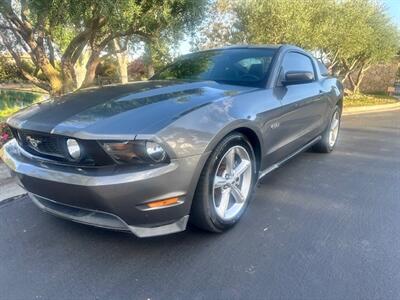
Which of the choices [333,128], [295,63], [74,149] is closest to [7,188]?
[74,149]

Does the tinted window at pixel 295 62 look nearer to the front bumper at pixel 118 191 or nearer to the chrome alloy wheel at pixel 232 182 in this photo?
the chrome alloy wheel at pixel 232 182

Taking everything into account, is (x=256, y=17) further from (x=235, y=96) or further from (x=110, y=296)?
(x=110, y=296)

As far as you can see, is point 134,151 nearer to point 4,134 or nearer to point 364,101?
point 4,134

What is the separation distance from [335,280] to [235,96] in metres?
1.51

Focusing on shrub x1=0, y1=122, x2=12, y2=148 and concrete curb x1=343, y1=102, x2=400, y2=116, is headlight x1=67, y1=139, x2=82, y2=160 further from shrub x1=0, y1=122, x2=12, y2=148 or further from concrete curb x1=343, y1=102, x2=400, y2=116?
concrete curb x1=343, y1=102, x2=400, y2=116

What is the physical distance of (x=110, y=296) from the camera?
208 centimetres

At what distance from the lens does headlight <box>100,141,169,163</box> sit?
2090 millimetres

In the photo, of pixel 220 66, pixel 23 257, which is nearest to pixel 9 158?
pixel 23 257

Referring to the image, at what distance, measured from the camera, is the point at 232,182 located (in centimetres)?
287

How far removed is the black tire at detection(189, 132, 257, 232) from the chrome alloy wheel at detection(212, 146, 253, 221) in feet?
0.17

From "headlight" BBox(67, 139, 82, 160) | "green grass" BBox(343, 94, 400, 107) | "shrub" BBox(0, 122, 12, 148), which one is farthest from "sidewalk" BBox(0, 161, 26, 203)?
"green grass" BBox(343, 94, 400, 107)

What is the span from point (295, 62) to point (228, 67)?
0.91 meters

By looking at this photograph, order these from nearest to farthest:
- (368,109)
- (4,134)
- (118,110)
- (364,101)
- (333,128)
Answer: (118,110) → (4,134) → (333,128) → (368,109) → (364,101)

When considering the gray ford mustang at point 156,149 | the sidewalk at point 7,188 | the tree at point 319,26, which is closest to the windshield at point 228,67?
the gray ford mustang at point 156,149
